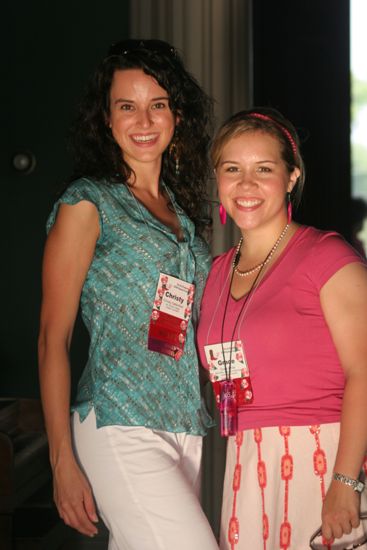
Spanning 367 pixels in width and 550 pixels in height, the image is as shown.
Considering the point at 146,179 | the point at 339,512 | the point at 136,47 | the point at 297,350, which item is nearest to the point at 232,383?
the point at 297,350

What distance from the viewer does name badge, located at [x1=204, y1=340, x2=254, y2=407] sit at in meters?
2.13

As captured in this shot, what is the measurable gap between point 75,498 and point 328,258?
2.67 feet

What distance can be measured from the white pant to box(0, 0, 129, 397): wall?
2.23 m

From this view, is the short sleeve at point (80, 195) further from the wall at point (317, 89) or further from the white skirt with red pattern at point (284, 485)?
the wall at point (317, 89)

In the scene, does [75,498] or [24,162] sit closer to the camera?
[75,498]

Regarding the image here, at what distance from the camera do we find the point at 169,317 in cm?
214

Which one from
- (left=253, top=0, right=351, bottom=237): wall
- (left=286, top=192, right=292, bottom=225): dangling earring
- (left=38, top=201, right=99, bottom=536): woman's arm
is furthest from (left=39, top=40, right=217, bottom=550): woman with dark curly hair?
(left=253, top=0, right=351, bottom=237): wall

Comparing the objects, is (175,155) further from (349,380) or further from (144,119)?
(349,380)

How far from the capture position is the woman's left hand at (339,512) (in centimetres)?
196

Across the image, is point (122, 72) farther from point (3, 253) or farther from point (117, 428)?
point (3, 253)

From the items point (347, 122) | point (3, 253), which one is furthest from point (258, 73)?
point (3, 253)

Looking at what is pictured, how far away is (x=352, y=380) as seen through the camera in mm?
2016

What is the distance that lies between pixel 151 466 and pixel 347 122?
2.38m

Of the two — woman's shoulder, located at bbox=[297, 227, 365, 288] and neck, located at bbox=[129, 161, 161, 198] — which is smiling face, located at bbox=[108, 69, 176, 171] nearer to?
neck, located at bbox=[129, 161, 161, 198]
